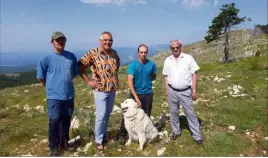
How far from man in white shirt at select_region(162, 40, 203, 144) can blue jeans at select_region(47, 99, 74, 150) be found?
290 cm

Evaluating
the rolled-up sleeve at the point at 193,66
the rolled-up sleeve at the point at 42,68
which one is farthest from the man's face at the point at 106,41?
the rolled-up sleeve at the point at 193,66

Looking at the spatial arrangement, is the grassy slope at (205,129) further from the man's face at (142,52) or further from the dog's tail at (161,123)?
the man's face at (142,52)

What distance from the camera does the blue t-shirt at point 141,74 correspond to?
8523 millimetres

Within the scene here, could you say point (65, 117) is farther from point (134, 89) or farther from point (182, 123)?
point (182, 123)

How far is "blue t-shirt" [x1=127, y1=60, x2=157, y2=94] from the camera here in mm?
8523

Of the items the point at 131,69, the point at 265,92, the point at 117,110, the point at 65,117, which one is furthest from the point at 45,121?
the point at 265,92

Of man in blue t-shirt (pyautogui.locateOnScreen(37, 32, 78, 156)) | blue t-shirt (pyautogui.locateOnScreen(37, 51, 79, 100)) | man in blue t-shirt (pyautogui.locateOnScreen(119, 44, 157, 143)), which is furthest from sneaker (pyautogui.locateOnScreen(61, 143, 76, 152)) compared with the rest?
blue t-shirt (pyautogui.locateOnScreen(37, 51, 79, 100))

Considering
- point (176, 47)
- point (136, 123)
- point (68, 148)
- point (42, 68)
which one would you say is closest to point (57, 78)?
point (42, 68)

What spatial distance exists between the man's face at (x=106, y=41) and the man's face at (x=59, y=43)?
954 mm

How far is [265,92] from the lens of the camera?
1703cm

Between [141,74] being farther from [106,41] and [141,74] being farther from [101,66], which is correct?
[106,41]

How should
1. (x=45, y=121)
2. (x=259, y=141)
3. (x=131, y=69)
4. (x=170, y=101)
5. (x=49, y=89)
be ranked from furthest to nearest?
1. (x=45, y=121)
2. (x=259, y=141)
3. (x=170, y=101)
4. (x=131, y=69)
5. (x=49, y=89)

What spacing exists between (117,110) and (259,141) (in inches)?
229

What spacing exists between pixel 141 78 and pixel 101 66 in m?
1.30
